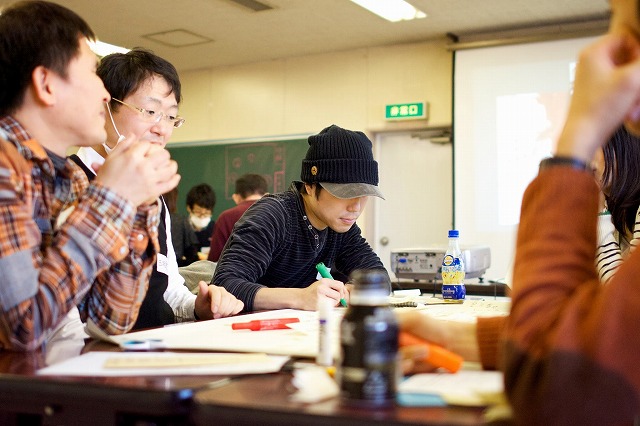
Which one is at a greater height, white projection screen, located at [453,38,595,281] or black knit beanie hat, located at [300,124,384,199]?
white projection screen, located at [453,38,595,281]

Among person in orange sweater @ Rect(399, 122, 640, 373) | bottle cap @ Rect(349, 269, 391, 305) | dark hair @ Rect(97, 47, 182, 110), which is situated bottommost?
bottle cap @ Rect(349, 269, 391, 305)

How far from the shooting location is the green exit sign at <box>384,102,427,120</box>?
636cm

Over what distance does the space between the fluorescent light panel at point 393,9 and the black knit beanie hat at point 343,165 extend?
127 inches

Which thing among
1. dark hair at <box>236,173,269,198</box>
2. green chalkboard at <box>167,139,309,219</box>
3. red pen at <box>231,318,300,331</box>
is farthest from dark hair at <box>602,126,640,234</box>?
green chalkboard at <box>167,139,309,219</box>

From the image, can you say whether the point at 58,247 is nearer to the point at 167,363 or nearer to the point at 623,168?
the point at 167,363

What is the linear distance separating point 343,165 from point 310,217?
0.72 feet

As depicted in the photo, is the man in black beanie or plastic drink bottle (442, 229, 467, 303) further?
plastic drink bottle (442, 229, 467, 303)

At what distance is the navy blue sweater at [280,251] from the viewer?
7.04ft

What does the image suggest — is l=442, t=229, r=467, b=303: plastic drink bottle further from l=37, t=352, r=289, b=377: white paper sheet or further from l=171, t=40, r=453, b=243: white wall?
l=171, t=40, r=453, b=243: white wall

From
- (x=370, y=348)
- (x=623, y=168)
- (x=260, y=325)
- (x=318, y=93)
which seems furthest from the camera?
(x=318, y=93)

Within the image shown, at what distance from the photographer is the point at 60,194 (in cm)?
135

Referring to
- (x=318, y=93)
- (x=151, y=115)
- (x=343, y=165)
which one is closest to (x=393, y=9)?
(x=318, y=93)

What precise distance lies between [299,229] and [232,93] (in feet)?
17.2

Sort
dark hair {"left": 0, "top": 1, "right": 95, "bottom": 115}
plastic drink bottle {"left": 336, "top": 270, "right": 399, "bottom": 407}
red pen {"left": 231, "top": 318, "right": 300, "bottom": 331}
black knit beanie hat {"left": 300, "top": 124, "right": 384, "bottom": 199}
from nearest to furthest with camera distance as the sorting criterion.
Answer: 1. plastic drink bottle {"left": 336, "top": 270, "right": 399, "bottom": 407}
2. dark hair {"left": 0, "top": 1, "right": 95, "bottom": 115}
3. red pen {"left": 231, "top": 318, "right": 300, "bottom": 331}
4. black knit beanie hat {"left": 300, "top": 124, "right": 384, "bottom": 199}
